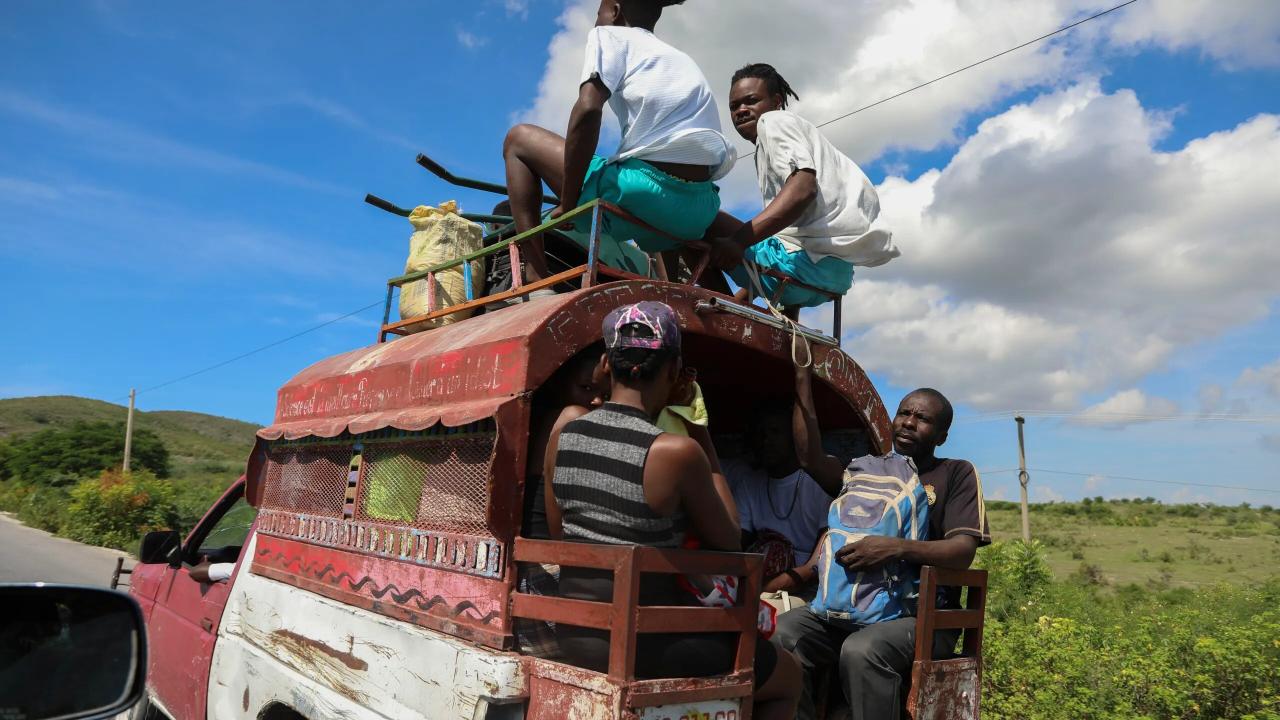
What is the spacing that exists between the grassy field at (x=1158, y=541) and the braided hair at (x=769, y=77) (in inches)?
759

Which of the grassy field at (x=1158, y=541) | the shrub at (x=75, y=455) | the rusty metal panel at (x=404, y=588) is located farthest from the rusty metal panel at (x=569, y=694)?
the shrub at (x=75, y=455)

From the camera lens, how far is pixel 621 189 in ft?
10.8

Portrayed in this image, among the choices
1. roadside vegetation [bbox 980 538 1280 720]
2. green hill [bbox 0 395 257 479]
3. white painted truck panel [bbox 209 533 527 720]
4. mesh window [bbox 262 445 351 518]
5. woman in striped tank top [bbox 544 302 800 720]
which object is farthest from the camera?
green hill [bbox 0 395 257 479]

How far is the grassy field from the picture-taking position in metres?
23.2

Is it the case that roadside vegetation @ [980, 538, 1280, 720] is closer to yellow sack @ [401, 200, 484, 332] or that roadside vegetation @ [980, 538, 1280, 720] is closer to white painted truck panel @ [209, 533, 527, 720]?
yellow sack @ [401, 200, 484, 332]

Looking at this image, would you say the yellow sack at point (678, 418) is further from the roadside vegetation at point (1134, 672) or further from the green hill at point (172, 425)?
the green hill at point (172, 425)

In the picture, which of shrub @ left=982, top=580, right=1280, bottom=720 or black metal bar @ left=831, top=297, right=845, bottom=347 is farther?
shrub @ left=982, top=580, right=1280, bottom=720

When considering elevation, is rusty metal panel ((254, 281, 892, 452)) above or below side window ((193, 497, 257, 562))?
above

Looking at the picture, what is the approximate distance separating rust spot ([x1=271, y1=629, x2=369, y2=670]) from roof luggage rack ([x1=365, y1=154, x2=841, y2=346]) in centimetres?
135

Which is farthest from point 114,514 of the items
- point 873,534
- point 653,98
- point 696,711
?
point 696,711

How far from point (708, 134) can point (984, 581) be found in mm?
1940

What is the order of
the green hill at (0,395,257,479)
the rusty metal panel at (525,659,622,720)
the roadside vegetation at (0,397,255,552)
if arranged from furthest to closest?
1. the green hill at (0,395,257,479)
2. the roadside vegetation at (0,397,255,552)
3. the rusty metal panel at (525,659,622,720)

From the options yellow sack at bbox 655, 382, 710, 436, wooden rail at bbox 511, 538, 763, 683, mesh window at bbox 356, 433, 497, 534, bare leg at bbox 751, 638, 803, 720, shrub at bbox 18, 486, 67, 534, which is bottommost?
shrub at bbox 18, 486, 67, 534

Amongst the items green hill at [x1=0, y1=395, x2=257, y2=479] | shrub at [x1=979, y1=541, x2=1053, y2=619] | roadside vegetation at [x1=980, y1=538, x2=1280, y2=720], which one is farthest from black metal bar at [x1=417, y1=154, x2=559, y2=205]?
green hill at [x1=0, y1=395, x2=257, y2=479]
